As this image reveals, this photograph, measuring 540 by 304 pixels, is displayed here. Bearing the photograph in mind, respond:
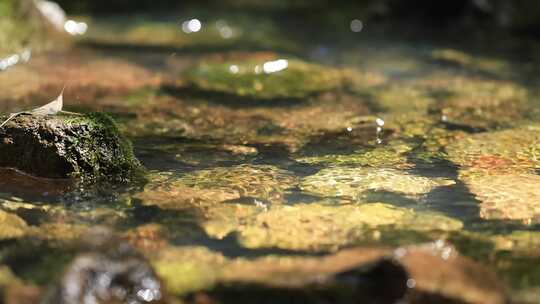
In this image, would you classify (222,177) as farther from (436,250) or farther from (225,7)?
(225,7)

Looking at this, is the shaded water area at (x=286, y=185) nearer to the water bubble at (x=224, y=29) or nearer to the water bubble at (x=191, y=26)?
the water bubble at (x=224, y=29)

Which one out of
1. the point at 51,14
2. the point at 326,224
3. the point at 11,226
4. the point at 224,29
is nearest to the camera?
the point at 11,226

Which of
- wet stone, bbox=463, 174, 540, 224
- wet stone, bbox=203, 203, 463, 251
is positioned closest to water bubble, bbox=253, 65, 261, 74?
wet stone, bbox=463, 174, 540, 224

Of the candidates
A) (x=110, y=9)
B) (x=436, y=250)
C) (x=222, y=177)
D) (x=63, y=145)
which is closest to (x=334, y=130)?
(x=222, y=177)

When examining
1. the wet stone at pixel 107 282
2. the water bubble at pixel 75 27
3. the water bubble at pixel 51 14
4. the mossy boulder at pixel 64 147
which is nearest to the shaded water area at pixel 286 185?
the wet stone at pixel 107 282

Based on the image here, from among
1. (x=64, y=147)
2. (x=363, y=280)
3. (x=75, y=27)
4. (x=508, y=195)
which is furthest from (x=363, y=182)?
(x=75, y=27)

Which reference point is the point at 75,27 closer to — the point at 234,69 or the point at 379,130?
the point at 234,69
